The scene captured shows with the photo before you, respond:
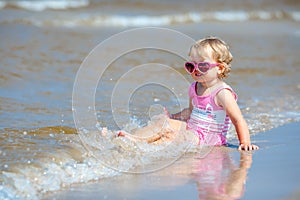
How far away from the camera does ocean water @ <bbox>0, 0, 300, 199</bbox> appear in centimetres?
394

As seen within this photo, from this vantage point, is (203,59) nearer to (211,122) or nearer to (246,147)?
(211,122)

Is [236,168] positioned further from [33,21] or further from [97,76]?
[33,21]

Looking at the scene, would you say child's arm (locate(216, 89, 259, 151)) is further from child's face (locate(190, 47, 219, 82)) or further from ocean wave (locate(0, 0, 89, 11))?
ocean wave (locate(0, 0, 89, 11))

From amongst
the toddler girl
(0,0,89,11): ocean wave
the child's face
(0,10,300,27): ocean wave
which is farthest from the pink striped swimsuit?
(0,0,89,11): ocean wave

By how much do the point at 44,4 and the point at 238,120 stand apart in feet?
47.0

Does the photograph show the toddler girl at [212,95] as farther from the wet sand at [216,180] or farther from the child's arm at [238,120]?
the wet sand at [216,180]

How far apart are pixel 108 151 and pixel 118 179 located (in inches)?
21.3

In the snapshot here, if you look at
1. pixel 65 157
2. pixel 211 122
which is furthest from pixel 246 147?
pixel 65 157

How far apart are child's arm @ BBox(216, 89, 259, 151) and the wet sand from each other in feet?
0.26

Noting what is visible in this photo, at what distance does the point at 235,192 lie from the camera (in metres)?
3.39

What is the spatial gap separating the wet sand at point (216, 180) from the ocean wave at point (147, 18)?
31.0 feet

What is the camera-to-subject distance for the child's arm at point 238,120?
4410 millimetres

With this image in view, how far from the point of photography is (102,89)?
22.1 feet

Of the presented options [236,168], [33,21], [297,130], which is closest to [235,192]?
[236,168]
